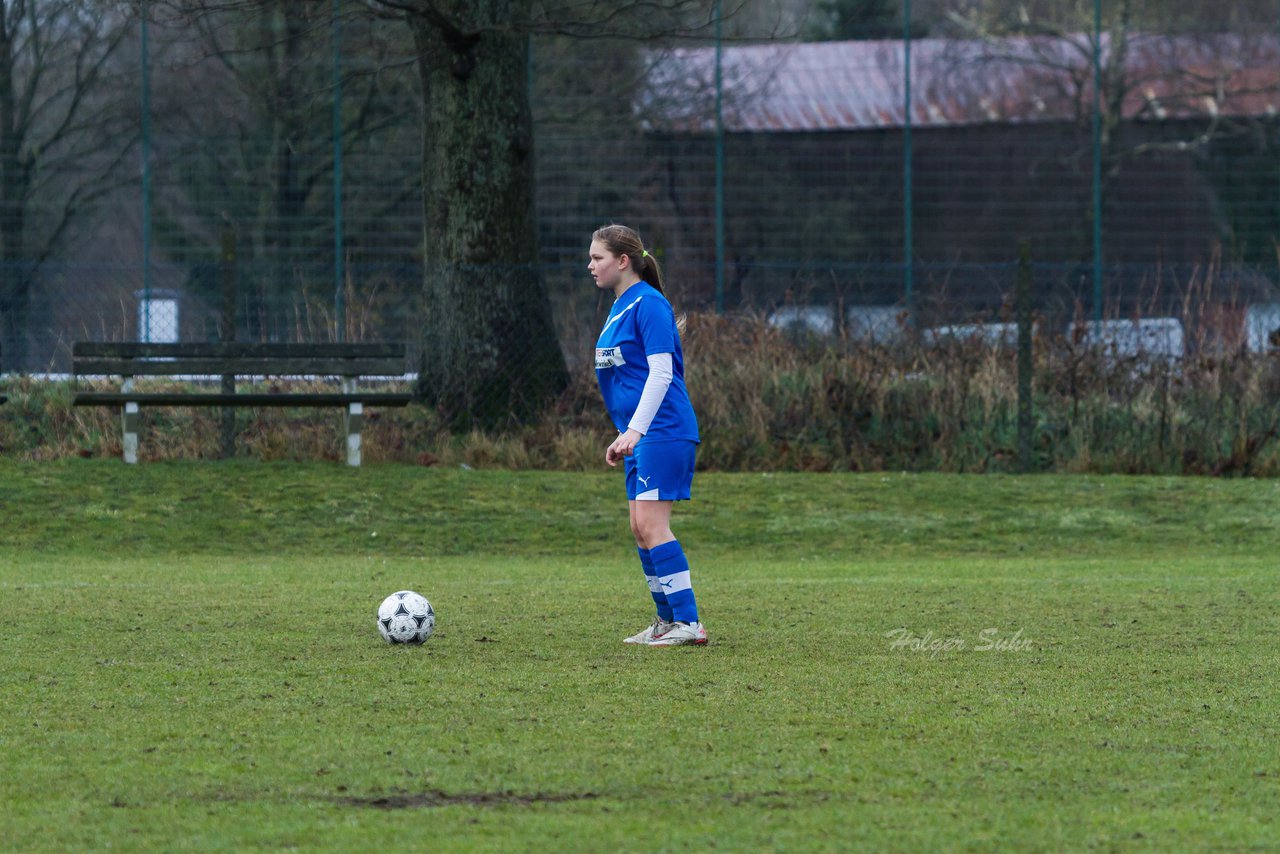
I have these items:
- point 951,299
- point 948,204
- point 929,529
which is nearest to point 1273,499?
point 929,529

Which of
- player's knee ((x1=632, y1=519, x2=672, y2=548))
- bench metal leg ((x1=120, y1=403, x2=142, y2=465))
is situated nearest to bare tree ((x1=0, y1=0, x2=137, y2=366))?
bench metal leg ((x1=120, y1=403, x2=142, y2=465))

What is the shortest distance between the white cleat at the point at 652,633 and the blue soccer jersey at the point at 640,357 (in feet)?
2.67

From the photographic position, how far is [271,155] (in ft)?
89.8

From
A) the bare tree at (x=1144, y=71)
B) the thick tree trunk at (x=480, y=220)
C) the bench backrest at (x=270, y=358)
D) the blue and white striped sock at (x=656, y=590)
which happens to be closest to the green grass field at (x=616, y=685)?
the blue and white striped sock at (x=656, y=590)

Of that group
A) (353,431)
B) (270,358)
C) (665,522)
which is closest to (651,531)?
(665,522)

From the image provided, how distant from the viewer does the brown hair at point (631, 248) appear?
24.0 ft

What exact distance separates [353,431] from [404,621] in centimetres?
735

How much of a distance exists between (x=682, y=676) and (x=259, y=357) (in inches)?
361

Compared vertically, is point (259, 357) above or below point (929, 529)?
above

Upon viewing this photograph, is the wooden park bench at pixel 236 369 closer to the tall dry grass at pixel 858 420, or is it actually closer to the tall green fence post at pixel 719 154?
the tall dry grass at pixel 858 420

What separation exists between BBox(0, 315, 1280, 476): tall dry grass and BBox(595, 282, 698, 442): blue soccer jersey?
7680 millimetres

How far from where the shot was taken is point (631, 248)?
7.39m

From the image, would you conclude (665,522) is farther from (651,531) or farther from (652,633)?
(652,633)

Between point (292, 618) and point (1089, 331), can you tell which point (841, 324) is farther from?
point (292, 618)
